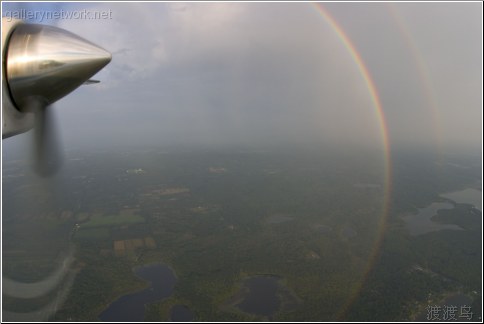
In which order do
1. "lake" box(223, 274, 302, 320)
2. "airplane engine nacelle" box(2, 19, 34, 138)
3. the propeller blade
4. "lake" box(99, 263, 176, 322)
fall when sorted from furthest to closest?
"lake" box(223, 274, 302, 320), "lake" box(99, 263, 176, 322), the propeller blade, "airplane engine nacelle" box(2, 19, 34, 138)

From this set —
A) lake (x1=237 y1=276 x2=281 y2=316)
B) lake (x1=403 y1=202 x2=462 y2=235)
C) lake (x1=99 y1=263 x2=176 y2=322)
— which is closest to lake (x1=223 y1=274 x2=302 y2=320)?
lake (x1=237 y1=276 x2=281 y2=316)

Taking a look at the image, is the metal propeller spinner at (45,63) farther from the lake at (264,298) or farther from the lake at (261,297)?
the lake at (261,297)

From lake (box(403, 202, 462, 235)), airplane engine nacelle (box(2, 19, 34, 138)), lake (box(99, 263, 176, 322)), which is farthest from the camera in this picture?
lake (box(403, 202, 462, 235))

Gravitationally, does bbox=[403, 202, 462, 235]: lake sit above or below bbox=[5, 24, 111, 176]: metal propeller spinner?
below

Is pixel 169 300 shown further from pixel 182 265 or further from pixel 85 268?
pixel 85 268

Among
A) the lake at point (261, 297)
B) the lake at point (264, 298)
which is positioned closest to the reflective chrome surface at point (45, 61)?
the lake at point (264, 298)

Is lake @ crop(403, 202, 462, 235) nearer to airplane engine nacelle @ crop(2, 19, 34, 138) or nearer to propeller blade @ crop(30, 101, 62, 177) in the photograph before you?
propeller blade @ crop(30, 101, 62, 177)

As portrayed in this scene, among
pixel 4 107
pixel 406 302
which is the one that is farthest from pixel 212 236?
pixel 4 107

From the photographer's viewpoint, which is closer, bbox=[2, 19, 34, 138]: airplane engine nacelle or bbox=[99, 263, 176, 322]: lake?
bbox=[2, 19, 34, 138]: airplane engine nacelle
